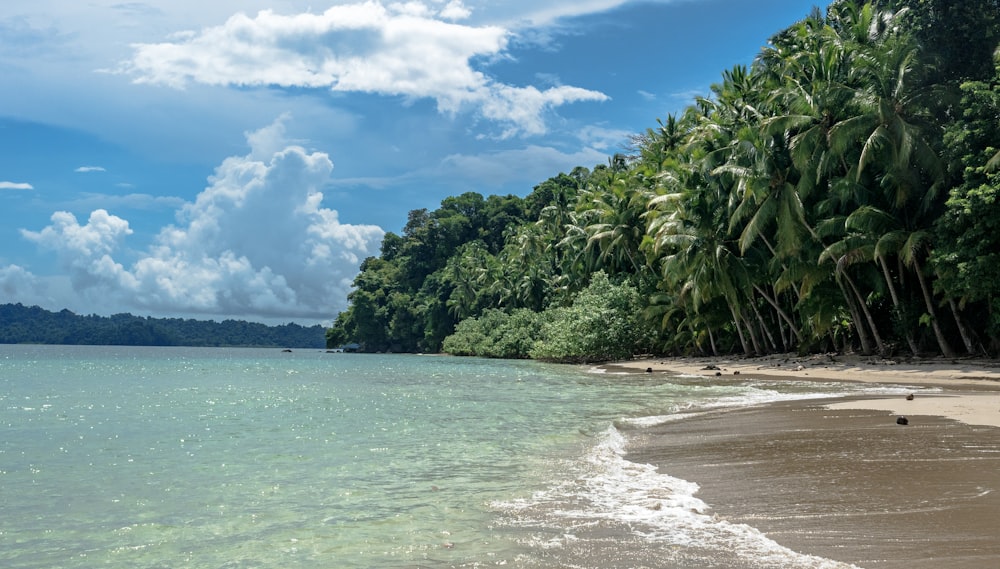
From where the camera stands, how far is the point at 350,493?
6.70 metres

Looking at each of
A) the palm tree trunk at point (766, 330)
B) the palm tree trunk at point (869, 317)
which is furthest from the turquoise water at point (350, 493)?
the palm tree trunk at point (766, 330)

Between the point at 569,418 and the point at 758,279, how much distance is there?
21.2 meters

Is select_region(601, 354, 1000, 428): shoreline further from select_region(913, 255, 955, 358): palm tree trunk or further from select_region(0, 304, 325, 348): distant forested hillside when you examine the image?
select_region(0, 304, 325, 348): distant forested hillside

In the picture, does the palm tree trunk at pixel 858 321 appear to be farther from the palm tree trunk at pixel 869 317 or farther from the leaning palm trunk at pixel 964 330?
the leaning palm trunk at pixel 964 330

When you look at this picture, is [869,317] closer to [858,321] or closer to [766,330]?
[858,321]

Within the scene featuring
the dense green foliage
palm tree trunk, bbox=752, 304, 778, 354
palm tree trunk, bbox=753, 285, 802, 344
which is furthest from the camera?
palm tree trunk, bbox=752, 304, 778, 354

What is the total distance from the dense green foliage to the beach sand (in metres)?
10.7

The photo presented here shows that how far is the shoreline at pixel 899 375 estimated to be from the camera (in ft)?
36.0

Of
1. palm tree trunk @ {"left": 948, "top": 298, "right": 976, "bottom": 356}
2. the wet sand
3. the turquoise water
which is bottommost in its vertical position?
the turquoise water

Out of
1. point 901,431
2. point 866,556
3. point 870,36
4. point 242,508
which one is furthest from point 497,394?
point 870,36

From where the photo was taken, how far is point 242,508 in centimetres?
618

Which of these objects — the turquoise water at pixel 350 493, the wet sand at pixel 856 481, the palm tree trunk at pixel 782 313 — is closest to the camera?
the wet sand at pixel 856 481

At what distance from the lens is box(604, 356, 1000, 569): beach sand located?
4254 millimetres

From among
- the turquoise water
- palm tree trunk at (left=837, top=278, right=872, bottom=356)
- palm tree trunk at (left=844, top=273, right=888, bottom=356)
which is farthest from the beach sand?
palm tree trunk at (left=837, top=278, right=872, bottom=356)
